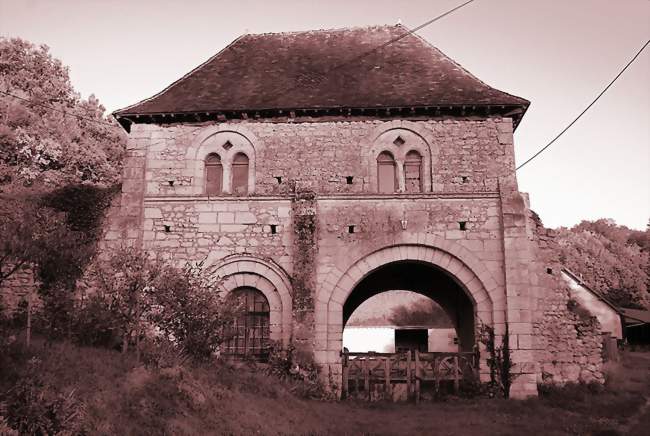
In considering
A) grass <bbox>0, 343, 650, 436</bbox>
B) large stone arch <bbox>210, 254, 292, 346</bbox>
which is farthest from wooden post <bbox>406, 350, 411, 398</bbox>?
large stone arch <bbox>210, 254, 292, 346</bbox>

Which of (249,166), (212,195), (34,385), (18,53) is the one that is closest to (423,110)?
(249,166)

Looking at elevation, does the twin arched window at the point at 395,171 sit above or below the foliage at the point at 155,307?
above

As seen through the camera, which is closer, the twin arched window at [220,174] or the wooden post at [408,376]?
the wooden post at [408,376]

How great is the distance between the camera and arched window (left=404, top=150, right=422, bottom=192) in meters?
17.1

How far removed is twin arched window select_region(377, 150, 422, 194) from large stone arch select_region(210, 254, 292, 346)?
13.1ft

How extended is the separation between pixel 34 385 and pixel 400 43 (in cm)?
1610

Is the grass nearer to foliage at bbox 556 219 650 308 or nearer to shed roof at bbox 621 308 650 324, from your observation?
shed roof at bbox 621 308 650 324

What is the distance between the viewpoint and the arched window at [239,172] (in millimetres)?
17359

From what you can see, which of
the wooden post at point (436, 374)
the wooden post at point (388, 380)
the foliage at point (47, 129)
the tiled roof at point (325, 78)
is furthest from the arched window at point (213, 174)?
the foliage at point (47, 129)

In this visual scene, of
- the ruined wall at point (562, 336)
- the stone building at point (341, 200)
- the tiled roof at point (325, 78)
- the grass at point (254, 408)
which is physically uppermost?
the tiled roof at point (325, 78)

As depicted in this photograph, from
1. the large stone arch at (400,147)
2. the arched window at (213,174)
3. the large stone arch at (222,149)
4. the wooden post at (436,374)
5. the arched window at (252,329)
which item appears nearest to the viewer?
the wooden post at (436,374)

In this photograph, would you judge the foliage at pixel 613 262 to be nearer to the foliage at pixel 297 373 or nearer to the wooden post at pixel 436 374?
the wooden post at pixel 436 374

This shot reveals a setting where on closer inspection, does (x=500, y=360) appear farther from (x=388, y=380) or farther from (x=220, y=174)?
(x=220, y=174)

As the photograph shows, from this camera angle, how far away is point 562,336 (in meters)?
16.1
